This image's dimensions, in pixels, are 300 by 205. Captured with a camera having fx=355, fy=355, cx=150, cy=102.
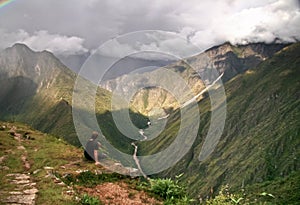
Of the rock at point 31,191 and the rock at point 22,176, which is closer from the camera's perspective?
the rock at point 31,191

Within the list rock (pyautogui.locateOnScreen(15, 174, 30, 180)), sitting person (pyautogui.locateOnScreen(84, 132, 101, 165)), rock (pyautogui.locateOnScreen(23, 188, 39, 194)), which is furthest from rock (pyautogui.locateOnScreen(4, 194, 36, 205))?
sitting person (pyautogui.locateOnScreen(84, 132, 101, 165))

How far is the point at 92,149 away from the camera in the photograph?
3328 cm

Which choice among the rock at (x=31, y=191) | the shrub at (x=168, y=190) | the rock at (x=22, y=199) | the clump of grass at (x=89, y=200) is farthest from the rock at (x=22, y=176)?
the shrub at (x=168, y=190)

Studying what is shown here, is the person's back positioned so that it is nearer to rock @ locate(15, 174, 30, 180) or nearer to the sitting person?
the sitting person

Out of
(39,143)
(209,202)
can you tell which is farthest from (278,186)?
(209,202)

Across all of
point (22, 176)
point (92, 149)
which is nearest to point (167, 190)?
point (22, 176)

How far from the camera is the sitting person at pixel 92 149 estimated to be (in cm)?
3257

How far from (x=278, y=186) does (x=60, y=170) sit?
505 ft

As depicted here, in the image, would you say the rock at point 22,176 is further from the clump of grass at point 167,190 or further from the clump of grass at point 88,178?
the clump of grass at point 167,190

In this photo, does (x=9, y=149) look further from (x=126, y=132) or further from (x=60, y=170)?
(x=126, y=132)

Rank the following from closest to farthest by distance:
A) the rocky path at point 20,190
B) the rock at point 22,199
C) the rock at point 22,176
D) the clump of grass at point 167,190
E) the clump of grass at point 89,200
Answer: the rock at point 22,199
the rocky path at point 20,190
the clump of grass at point 89,200
the clump of grass at point 167,190
the rock at point 22,176

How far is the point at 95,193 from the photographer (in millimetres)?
22984

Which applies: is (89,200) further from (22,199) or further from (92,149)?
(92,149)

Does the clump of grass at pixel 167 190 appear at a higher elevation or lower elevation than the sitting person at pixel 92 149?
lower
